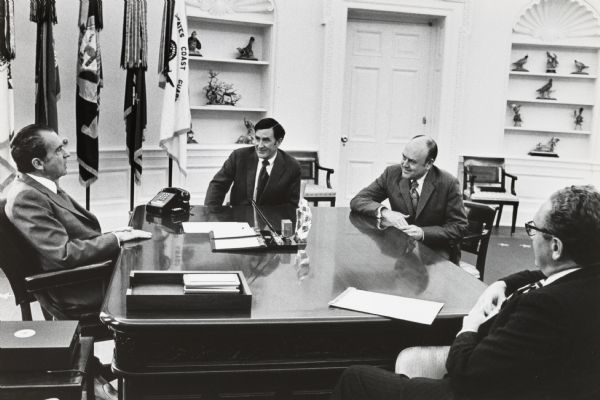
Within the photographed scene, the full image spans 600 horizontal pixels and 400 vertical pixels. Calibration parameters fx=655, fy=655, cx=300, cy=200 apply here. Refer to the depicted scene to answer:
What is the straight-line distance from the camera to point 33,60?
5.51m

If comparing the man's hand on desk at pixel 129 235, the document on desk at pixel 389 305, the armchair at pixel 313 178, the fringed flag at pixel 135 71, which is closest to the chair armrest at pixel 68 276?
the man's hand on desk at pixel 129 235

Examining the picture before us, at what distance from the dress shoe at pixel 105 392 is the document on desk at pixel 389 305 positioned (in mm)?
1254

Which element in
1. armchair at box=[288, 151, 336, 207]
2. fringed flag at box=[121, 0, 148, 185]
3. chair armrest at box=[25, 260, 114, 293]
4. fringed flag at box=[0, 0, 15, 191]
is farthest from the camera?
armchair at box=[288, 151, 336, 207]

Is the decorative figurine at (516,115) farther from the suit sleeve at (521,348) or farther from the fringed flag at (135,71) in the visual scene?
the suit sleeve at (521,348)

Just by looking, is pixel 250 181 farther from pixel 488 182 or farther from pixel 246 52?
pixel 488 182

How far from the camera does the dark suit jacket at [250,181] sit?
4180mm

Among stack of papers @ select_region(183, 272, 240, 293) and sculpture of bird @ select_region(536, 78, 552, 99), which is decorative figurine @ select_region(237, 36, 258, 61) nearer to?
sculpture of bird @ select_region(536, 78, 552, 99)

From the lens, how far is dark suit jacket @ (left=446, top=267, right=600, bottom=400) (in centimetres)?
151

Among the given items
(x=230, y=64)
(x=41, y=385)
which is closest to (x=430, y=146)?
(x=41, y=385)

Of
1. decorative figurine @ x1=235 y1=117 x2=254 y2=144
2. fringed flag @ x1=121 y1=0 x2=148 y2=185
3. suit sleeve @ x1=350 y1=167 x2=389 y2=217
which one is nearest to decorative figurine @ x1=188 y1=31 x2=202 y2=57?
decorative figurine @ x1=235 y1=117 x2=254 y2=144

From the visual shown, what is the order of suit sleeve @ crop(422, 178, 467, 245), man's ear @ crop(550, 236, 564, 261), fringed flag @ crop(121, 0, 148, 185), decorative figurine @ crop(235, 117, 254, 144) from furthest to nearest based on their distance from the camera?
decorative figurine @ crop(235, 117, 254, 144)
fringed flag @ crop(121, 0, 148, 185)
suit sleeve @ crop(422, 178, 467, 245)
man's ear @ crop(550, 236, 564, 261)

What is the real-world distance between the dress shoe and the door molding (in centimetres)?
462

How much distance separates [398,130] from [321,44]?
136 centimetres

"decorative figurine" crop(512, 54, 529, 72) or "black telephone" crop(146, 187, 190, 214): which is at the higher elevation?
"decorative figurine" crop(512, 54, 529, 72)
